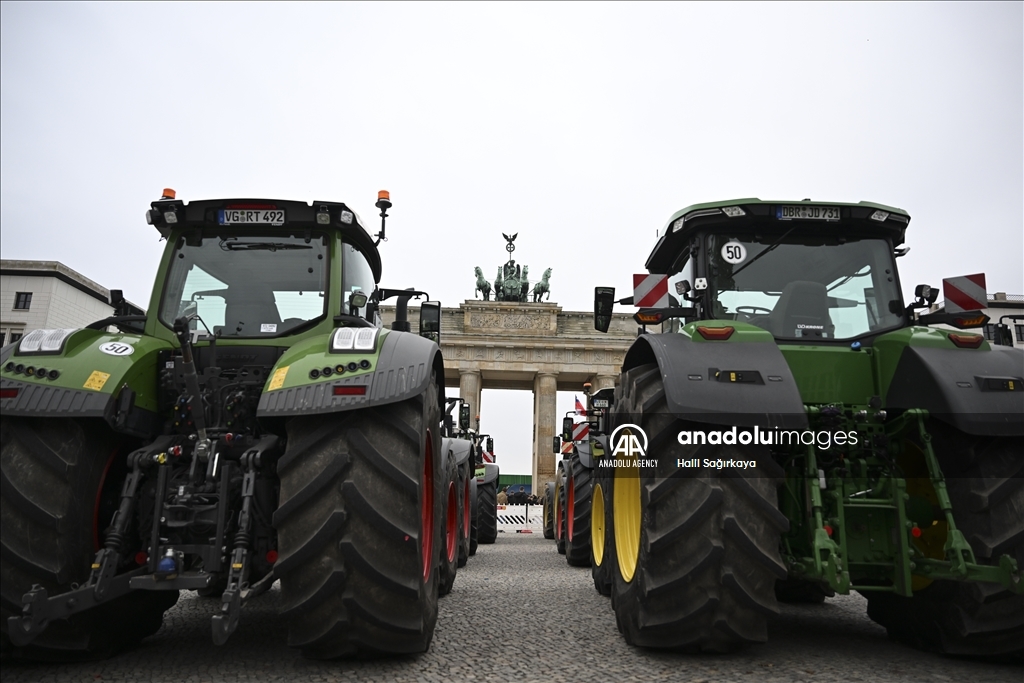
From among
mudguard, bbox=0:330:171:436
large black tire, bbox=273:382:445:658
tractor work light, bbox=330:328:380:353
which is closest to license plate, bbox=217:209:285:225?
mudguard, bbox=0:330:171:436

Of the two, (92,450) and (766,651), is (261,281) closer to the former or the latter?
(92,450)

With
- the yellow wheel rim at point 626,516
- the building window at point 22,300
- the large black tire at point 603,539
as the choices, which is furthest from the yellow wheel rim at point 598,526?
the building window at point 22,300

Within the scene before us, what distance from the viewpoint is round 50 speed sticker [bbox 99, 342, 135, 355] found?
3.99m

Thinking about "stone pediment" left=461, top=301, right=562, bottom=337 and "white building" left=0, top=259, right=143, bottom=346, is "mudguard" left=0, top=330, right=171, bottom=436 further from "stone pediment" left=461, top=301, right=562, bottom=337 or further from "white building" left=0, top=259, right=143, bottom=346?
→ "white building" left=0, top=259, right=143, bottom=346

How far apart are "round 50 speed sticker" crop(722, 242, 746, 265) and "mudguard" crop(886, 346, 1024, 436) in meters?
1.28

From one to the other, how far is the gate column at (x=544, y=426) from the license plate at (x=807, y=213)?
40.3m

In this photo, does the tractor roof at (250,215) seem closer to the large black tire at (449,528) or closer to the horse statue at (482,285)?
the large black tire at (449,528)

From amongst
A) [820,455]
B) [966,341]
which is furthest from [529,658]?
[966,341]

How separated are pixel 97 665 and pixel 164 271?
2417mm

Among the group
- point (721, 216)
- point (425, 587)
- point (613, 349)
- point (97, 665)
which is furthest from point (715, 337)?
point (613, 349)

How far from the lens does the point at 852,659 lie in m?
4.31

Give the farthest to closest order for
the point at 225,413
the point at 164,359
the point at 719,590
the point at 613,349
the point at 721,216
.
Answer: the point at 613,349 → the point at 721,216 → the point at 164,359 → the point at 225,413 → the point at 719,590

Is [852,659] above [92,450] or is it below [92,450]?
below

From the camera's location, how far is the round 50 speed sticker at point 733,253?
5160 mm
